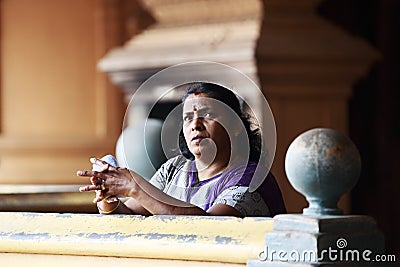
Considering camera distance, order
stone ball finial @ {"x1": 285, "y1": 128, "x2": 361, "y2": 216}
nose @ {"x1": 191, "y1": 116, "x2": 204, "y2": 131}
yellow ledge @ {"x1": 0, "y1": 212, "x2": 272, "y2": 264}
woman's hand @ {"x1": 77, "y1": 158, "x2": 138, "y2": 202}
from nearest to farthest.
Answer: stone ball finial @ {"x1": 285, "y1": 128, "x2": 361, "y2": 216} < yellow ledge @ {"x1": 0, "y1": 212, "x2": 272, "y2": 264} < woman's hand @ {"x1": 77, "y1": 158, "x2": 138, "y2": 202} < nose @ {"x1": 191, "y1": 116, "x2": 204, "y2": 131}

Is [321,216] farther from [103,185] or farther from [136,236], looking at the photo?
[103,185]

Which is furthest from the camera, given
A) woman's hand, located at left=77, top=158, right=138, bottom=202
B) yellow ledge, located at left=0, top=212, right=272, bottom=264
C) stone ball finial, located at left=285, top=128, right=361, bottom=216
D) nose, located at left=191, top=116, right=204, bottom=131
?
nose, located at left=191, top=116, right=204, bottom=131

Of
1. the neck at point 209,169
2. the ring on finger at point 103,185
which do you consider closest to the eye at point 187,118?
the neck at point 209,169

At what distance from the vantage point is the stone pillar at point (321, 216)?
5.99ft

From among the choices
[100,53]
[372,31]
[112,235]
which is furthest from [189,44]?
[112,235]

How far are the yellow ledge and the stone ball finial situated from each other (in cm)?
13

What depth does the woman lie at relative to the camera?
2242 millimetres

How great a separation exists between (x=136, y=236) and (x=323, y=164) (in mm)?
416

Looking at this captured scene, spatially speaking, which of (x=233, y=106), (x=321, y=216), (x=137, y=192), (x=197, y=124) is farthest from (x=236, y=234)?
(x=233, y=106)

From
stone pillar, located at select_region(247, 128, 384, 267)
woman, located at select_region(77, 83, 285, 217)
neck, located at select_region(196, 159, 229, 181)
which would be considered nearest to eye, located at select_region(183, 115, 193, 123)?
woman, located at select_region(77, 83, 285, 217)

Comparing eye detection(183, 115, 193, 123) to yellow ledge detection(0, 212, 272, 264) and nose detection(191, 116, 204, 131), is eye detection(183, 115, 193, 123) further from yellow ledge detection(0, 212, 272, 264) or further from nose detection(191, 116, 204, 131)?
yellow ledge detection(0, 212, 272, 264)

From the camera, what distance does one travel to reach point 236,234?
1977 millimetres

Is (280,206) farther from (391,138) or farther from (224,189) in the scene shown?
(391,138)

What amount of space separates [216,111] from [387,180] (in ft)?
11.2
